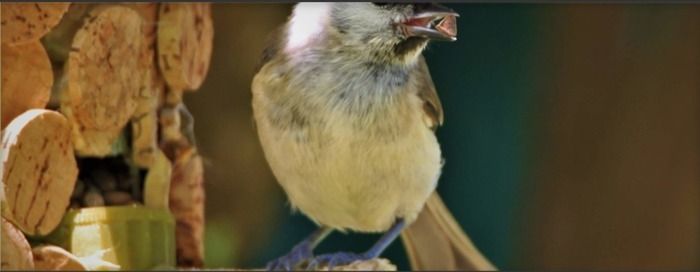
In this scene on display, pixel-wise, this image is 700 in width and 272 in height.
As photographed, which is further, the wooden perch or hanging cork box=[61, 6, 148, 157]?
the wooden perch

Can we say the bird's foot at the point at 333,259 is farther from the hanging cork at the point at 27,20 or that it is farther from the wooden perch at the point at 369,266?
the hanging cork at the point at 27,20

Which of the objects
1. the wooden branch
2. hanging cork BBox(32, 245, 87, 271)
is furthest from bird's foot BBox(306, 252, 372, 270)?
hanging cork BBox(32, 245, 87, 271)

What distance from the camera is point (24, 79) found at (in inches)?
58.3

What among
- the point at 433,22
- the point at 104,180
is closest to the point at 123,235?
the point at 104,180

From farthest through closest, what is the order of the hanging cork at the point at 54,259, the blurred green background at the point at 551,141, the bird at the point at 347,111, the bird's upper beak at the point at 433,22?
the blurred green background at the point at 551,141, the bird at the point at 347,111, the hanging cork at the point at 54,259, the bird's upper beak at the point at 433,22

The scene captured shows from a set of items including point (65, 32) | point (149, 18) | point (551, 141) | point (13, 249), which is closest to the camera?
point (13, 249)

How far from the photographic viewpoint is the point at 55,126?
1.50 metres

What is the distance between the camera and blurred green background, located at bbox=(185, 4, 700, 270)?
220 cm

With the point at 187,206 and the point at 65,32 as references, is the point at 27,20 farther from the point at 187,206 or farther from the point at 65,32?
the point at 187,206

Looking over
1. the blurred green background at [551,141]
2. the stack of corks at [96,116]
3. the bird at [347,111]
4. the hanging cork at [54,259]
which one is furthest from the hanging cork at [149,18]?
the blurred green background at [551,141]

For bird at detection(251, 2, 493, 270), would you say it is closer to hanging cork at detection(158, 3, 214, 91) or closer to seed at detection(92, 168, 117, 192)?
hanging cork at detection(158, 3, 214, 91)

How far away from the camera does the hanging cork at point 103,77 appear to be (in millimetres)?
1557

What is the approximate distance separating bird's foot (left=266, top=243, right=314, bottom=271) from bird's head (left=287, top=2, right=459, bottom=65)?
13.2 inches

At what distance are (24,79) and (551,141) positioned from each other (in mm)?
1243
